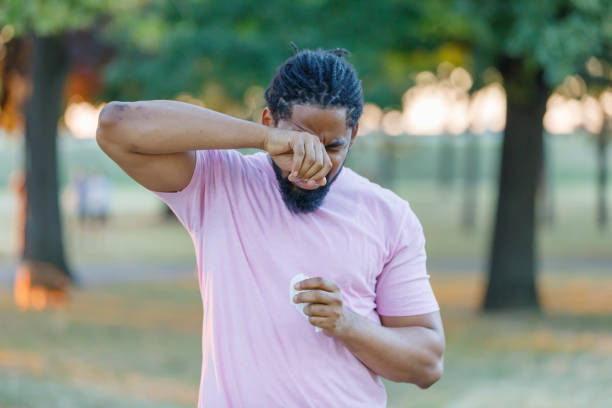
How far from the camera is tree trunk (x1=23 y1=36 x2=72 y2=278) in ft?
48.7

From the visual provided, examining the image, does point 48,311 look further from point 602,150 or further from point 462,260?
point 602,150

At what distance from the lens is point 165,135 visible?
2.07m

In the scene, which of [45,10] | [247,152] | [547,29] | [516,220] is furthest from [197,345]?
[547,29]

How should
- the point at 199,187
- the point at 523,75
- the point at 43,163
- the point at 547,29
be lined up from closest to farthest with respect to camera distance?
the point at 199,187 → the point at 547,29 → the point at 523,75 → the point at 43,163

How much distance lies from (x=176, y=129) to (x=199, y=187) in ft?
0.69

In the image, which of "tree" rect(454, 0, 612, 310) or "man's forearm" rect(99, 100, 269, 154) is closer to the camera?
"man's forearm" rect(99, 100, 269, 154)

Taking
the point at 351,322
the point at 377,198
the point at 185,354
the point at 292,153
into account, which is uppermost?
the point at 292,153

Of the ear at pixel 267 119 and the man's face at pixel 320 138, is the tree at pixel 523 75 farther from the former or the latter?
the man's face at pixel 320 138

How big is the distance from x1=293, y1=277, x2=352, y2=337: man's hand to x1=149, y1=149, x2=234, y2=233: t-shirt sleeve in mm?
376

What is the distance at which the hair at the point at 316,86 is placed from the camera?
2.16 m

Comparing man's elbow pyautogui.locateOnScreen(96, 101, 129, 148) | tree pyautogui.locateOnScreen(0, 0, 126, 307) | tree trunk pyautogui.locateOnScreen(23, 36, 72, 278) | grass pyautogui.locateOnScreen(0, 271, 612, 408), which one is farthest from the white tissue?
tree trunk pyautogui.locateOnScreen(23, 36, 72, 278)

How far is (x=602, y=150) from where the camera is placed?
30172 mm

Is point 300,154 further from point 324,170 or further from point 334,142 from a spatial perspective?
point 334,142

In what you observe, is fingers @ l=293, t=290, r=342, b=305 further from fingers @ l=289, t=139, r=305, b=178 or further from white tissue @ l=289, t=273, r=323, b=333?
fingers @ l=289, t=139, r=305, b=178
